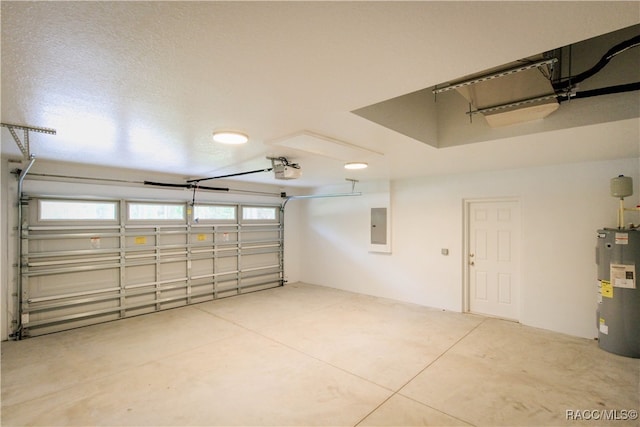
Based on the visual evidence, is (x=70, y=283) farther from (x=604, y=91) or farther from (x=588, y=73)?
(x=604, y=91)

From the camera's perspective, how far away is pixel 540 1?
1.02 metres

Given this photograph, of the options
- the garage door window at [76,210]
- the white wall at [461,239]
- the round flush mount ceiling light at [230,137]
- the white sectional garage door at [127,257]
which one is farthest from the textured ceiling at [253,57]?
the white sectional garage door at [127,257]

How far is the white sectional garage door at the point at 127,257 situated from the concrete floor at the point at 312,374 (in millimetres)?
405

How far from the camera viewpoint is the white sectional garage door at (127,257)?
4105 millimetres

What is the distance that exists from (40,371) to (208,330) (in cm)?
173

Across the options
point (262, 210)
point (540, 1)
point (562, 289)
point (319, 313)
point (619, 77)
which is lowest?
point (319, 313)

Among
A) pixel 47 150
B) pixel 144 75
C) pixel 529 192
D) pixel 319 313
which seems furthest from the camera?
pixel 319 313

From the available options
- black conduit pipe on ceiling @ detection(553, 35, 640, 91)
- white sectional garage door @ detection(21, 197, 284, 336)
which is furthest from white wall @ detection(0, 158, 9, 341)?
black conduit pipe on ceiling @ detection(553, 35, 640, 91)

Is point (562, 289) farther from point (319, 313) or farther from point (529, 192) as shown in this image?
point (319, 313)

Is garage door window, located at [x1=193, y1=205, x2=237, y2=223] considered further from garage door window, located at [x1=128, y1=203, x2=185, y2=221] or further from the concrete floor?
the concrete floor

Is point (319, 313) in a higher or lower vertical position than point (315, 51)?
lower

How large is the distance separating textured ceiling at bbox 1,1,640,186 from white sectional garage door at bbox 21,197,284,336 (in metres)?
2.40

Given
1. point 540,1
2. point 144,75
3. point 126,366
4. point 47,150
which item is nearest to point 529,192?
point 540,1

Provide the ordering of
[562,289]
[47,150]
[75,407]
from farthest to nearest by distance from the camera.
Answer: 1. [562,289]
2. [47,150]
3. [75,407]
